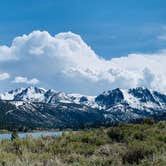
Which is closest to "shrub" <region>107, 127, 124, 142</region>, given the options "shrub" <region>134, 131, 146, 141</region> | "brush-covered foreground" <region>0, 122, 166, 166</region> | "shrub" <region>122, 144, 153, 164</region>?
"brush-covered foreground" <region>0, 122, 166, 166</region>

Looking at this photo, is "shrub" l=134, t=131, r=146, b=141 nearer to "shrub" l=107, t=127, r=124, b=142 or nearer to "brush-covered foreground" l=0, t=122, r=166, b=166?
"brush-covered foreground" l=0, t=122, r=166, b=166

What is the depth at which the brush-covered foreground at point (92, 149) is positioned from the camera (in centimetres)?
1458

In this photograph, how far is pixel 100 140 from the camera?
770 inches

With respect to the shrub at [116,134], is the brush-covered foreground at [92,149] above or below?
below

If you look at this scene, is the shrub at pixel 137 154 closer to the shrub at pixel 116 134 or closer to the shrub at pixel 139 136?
the shrub at pixel 139 136

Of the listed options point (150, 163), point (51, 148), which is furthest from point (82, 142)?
→ point (150, 163)

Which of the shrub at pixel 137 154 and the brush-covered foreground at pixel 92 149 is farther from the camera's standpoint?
the shrub at pixel 137 154

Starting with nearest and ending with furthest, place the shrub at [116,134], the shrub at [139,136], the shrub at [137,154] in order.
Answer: the shrub at [137,154]
the shrub at [139,136]
the shrub at [116,134]

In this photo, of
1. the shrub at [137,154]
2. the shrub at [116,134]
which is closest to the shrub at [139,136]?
the shrub at [116,134]

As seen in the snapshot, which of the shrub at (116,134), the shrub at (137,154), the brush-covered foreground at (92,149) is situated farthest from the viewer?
the shrub at (116,134)

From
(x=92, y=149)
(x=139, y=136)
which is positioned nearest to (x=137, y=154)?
(x=92, y=149)

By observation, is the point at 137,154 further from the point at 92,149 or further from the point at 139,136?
the point at 139,136

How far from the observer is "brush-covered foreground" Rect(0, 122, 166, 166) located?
47.8ft

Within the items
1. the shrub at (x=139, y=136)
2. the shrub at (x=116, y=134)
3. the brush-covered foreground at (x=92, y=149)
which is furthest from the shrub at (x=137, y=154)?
the shrub at (x=116, y=134)
